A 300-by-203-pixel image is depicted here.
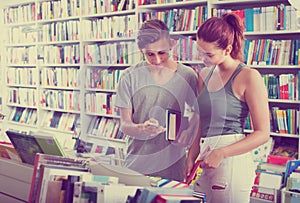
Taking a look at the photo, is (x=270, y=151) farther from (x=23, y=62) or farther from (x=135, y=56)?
(x=23, y=62)

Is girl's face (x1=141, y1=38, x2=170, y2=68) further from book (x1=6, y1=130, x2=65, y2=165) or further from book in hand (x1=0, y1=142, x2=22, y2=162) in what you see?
book in hand (x1=0, y1=142, x2=22, y2=162)

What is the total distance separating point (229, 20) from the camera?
1.65m

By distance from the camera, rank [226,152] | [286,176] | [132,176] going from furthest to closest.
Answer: [286,176], [226,152], [132,176]

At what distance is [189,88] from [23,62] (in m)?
4.40

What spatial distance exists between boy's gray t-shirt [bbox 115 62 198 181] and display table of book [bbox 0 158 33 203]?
0.42 metres

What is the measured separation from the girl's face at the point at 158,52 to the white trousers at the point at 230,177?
0.38 m

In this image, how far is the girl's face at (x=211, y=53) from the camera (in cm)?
162

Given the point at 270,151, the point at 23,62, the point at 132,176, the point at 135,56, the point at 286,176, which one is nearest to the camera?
the point at 132,176

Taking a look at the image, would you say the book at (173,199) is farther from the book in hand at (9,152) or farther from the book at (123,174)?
the book in hand at (9,152)

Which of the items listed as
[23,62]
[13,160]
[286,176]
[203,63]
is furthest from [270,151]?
[23,62]

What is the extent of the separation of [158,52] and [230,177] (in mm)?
567

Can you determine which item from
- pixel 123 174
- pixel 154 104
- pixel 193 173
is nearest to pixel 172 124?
pixel 154 104

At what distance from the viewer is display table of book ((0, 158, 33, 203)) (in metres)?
1.52

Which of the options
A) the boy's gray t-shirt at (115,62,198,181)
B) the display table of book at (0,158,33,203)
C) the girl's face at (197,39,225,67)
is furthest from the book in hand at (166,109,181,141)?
the display table of book at (0,158,33,203)
